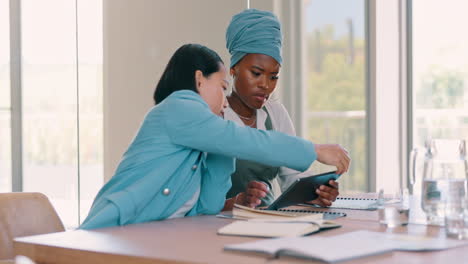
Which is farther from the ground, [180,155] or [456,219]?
[180,155]

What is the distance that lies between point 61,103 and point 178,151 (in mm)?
3054

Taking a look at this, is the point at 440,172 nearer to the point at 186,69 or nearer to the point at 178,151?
the point at 178,151

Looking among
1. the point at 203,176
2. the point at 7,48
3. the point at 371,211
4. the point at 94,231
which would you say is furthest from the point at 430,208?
the point at 7,48

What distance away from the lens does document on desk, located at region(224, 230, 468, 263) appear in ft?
4.11

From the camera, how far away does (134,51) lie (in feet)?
14.9

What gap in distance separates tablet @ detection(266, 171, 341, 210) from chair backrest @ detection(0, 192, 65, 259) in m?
0.74

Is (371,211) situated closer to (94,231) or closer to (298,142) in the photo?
(298,142)

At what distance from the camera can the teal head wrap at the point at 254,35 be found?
262 cm

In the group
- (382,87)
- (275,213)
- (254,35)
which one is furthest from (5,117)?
(275,213)

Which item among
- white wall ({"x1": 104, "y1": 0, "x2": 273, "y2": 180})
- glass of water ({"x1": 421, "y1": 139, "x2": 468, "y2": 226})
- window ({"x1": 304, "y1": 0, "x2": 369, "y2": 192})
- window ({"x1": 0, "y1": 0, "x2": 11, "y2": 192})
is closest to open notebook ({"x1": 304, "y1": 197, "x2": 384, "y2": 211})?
glass of water ({"x1": 421, "y1": 139, "x2": 468, "y2": 226})

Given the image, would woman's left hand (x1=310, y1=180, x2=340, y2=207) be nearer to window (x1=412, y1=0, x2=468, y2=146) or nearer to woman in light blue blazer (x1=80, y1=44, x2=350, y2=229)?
woman in light blue blazer (x1=80, y1=44, x2=350, y2=229)

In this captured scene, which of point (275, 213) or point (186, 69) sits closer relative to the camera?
point (275, 213)

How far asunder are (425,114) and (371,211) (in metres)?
2.36

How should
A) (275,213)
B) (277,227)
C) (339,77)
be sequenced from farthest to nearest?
(339,77) → (275,213) → (277,227)
